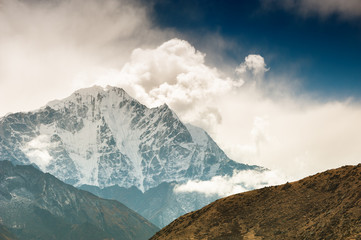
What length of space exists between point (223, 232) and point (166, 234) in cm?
2281

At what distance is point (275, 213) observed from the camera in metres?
109

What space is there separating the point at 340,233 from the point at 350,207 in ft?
39.4

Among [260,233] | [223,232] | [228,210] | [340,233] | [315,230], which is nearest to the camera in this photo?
[340,233]

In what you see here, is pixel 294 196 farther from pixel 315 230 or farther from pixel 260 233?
pixel 315 230

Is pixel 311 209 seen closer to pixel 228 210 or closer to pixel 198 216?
pixel 228 210

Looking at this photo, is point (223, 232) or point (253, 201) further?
point (253, 201)

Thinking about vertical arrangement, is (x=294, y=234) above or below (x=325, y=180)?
below

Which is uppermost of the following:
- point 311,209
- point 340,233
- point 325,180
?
point 325,180

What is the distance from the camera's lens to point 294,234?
93.2 m

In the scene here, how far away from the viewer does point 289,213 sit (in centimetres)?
10531

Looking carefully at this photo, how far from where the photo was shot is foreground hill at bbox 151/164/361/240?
87188 mm

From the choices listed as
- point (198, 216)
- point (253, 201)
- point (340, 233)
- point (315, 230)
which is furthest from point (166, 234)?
point (340, 233)

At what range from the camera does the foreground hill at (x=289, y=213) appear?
3433 inches

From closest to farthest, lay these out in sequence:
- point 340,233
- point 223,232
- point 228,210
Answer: point 340,233 → point 223,232 → point 228,210
